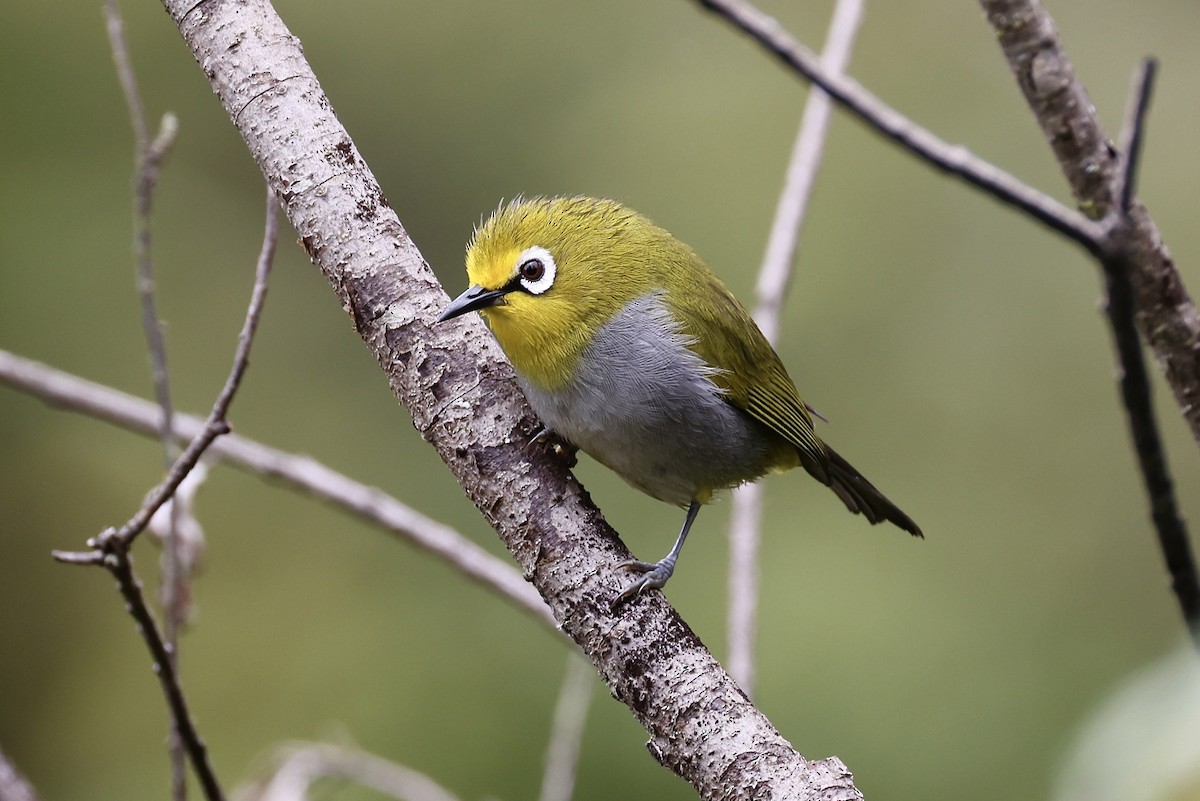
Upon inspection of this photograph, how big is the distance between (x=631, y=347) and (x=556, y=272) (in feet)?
0.95

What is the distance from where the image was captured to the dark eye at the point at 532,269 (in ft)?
10.3

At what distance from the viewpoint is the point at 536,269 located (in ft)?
10.4

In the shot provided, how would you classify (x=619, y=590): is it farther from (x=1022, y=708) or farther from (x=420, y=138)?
(x=420, y=138)

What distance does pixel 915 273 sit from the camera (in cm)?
796

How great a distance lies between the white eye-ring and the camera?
3150 millimetres

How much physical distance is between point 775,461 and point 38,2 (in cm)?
665

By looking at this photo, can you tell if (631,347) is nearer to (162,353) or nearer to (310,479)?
(310,479)


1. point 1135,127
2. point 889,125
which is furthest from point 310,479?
point 1135,127

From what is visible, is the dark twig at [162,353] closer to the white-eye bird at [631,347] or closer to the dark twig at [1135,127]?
the white-eye bird at [631,347]

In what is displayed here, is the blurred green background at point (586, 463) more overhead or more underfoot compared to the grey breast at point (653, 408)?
more overhead

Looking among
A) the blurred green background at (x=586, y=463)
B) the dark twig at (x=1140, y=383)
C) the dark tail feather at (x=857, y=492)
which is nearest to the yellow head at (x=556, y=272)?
the dark tail feather at (x=857, y=492)

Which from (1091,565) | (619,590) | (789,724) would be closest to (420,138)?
(789,724)

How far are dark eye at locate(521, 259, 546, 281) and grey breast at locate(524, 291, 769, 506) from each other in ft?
0.73

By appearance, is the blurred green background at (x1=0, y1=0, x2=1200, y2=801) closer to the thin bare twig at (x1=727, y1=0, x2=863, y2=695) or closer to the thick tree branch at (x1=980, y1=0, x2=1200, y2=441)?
the thin bare twig at (x1=727, y1=0, x2=863, y2=695)
